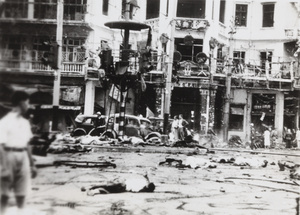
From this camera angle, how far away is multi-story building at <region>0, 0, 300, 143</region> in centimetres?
173

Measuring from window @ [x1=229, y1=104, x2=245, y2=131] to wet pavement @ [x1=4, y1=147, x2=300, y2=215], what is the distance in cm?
23

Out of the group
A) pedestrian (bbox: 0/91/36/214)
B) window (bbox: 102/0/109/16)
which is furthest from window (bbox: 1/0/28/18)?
window (bbox: 102/0/109/16)

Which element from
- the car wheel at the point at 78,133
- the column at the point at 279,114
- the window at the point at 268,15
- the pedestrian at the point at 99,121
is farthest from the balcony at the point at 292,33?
the car wheel at the point at 78,133

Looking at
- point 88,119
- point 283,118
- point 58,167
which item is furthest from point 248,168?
point 58,167

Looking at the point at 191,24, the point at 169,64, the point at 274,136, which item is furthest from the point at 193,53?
the point at 274,136

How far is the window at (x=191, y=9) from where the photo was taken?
292 cm

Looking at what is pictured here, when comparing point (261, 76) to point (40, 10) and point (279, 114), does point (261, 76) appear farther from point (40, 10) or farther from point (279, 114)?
point (40, 10)

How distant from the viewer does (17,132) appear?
1.35 m

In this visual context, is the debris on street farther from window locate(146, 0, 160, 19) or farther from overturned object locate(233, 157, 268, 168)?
window locate(146, 0, 160, 19)

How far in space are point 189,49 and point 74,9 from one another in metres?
0.99

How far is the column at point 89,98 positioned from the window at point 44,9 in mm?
417

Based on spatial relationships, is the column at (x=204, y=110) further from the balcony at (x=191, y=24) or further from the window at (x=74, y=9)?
the window at (x=74, y=9)

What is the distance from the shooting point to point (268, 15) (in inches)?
120

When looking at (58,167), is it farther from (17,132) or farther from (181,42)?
(181,42)
